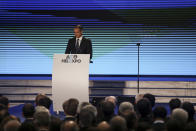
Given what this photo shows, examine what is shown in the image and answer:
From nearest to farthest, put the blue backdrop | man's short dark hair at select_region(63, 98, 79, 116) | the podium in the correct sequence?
man's short dark hair at select_region(63, 98, 79, 116), the podium, the blue backdrop

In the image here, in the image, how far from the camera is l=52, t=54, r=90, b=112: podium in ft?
20.3

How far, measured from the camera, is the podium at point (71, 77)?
6188 millimetres

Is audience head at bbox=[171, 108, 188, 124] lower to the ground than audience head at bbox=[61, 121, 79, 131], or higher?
higher

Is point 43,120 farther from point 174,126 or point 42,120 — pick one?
point 174,126

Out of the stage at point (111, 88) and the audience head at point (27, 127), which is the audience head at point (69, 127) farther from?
the stage at point (111, 88)

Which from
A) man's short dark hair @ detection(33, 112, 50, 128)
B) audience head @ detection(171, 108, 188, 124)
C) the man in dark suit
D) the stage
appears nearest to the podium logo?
the man in dark suit

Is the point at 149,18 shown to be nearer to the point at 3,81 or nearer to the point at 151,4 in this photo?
the point at 151,4

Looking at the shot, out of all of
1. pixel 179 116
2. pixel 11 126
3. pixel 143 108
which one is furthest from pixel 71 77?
pixel 11 126

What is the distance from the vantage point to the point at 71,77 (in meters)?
6.24

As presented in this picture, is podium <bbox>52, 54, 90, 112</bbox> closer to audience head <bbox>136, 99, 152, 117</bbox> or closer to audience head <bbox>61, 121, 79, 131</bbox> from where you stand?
audience head <bbox>136, 99, 152, 117</bbox>

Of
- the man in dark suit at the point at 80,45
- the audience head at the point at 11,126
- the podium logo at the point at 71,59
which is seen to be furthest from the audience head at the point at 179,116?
the man in dark suit at the point at 80,45

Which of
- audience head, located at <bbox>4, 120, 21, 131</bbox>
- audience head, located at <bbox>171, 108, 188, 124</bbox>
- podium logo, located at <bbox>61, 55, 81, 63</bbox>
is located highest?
podium logo, located at <bbox>61, 55, 81, 63</bbox>

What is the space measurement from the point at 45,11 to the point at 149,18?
2547 millimetres

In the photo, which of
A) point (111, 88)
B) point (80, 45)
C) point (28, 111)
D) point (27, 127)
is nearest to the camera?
point (27, 127)
